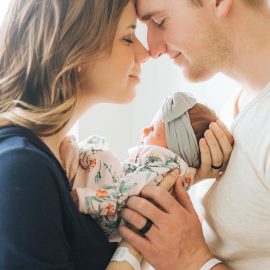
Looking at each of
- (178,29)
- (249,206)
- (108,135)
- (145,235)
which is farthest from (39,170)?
(108,135)

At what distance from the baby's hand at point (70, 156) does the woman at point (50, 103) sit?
0.22 feet

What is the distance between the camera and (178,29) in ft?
4.33

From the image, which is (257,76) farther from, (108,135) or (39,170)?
(108,135)

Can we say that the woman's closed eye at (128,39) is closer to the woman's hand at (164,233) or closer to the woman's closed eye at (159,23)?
the woman's closed eye at (159,23)

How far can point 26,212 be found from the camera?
2.55 ft

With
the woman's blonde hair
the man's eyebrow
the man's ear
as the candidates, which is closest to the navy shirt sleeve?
the woman's blonde hair

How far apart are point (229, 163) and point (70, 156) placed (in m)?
0.47

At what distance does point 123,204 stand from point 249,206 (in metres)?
0.35

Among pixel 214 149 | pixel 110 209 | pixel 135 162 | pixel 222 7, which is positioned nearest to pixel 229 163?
pixel 214 149

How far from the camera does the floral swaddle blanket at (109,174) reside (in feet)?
3.33

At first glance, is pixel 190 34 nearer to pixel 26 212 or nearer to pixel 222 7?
pixel 222 7

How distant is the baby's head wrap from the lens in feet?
4.04

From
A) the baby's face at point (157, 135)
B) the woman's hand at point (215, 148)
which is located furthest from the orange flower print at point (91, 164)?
the woman's hand at point (215, 148)

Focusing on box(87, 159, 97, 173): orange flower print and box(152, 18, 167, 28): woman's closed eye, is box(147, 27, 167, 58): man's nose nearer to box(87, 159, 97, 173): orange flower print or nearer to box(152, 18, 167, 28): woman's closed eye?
box(152, 18, 167, 28): woman's closed eye
